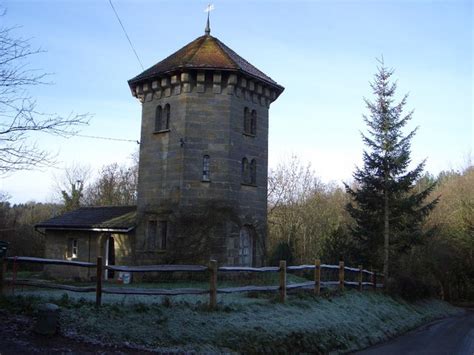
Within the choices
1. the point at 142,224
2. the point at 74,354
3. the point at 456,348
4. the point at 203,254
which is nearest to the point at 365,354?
the point at 456,348

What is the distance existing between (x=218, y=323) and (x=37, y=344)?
3624 mm

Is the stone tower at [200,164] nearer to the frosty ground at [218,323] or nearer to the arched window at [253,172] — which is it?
the arched window at [253,172]

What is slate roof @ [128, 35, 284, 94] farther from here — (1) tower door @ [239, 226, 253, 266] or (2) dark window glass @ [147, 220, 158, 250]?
(1) tower door @ [239, 226, 253, 266]

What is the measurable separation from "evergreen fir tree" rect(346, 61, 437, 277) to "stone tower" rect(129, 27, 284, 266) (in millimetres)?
6698

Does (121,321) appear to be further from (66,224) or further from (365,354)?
(66,224)

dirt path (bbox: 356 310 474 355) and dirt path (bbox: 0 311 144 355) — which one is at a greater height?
dirt path (bbox: 0 311 144 355)

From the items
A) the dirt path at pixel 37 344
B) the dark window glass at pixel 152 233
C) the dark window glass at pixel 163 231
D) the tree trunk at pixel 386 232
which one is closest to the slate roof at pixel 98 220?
the dark window glass at pixel 152 233

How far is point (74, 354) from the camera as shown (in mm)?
7828

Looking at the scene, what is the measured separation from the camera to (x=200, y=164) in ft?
67.6

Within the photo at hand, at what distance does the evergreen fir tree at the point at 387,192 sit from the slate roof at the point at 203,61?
6086 mm

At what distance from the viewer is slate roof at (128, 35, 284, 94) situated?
2062 cm

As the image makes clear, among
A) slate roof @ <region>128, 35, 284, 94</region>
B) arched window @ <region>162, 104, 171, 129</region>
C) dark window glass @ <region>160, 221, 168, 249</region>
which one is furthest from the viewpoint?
arched window @ <region>162, 104, 171, 129</region>

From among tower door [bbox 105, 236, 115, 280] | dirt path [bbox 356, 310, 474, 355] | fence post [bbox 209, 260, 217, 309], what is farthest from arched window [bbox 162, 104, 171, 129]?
dirt path [bbox 356, 310, 474, 355]

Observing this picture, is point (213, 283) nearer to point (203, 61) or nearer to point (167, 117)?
point (167, 117)
